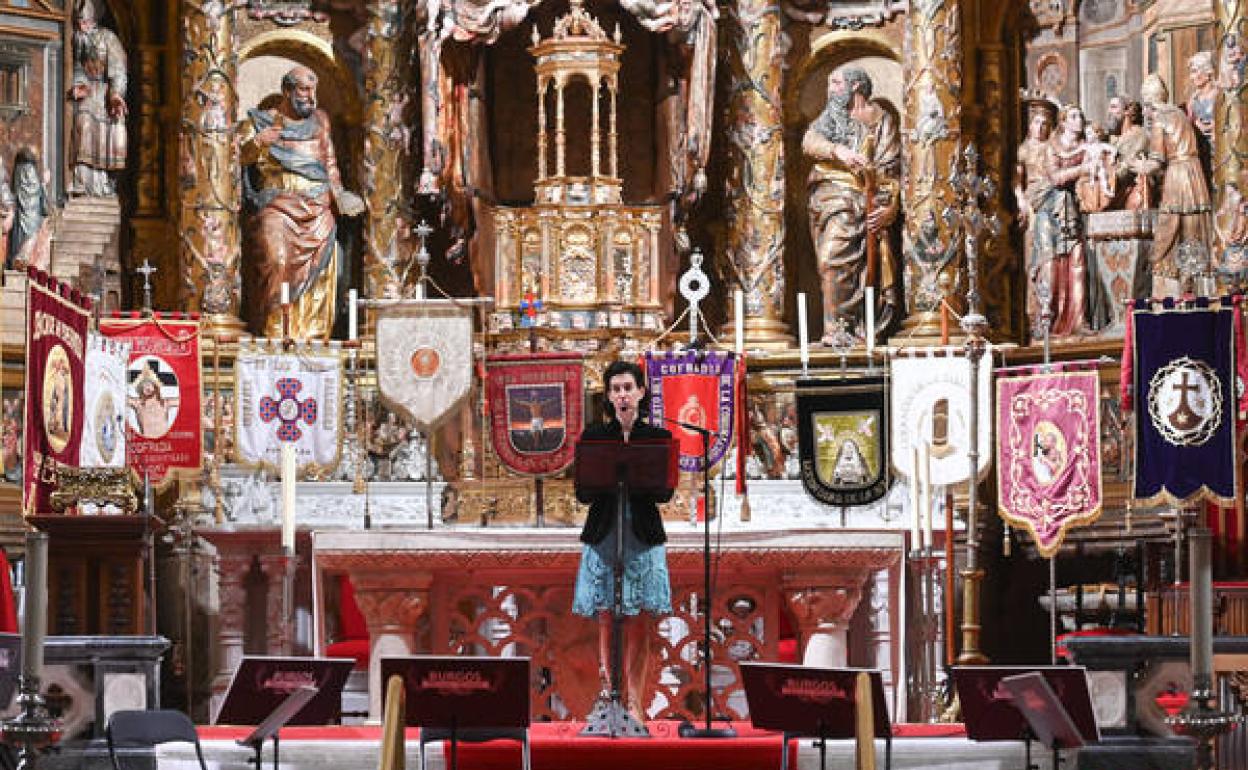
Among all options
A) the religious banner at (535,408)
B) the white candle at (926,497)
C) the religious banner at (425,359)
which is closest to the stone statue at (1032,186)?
the religious banner at (535,408)

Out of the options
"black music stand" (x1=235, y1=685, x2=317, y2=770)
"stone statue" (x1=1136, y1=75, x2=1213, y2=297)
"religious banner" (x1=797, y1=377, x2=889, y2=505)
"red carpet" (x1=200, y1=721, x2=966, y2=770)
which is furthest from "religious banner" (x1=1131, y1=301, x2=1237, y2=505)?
"black music stand" (x1=235, y1=685, x2=317, y2=770)

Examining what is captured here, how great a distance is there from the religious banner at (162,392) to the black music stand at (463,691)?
7.49m

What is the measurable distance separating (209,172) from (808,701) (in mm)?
10446

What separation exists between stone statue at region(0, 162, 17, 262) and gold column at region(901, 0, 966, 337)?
22.6 feet

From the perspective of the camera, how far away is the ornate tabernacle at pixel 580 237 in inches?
709

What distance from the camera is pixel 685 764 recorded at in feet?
34.6

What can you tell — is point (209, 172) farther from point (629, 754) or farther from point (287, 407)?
point (629, 754)

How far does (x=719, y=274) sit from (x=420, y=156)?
2.61 m

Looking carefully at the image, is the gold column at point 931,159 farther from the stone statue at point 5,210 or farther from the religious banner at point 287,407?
the stone statue at point 5,210

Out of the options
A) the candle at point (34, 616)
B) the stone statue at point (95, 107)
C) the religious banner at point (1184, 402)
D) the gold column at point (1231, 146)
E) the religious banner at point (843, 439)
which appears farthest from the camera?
the stone statue at point (95, 107)

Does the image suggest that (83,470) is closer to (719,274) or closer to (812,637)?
(812,637)

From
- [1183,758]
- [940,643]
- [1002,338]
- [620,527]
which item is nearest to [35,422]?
[620,527]

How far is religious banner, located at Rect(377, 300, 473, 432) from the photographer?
15.8 metres

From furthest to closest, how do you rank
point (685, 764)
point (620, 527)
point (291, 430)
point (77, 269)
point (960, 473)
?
point (77, 269) → point (291, 430) → point (960, 473) → point (620, 527) → point (685, 764)
